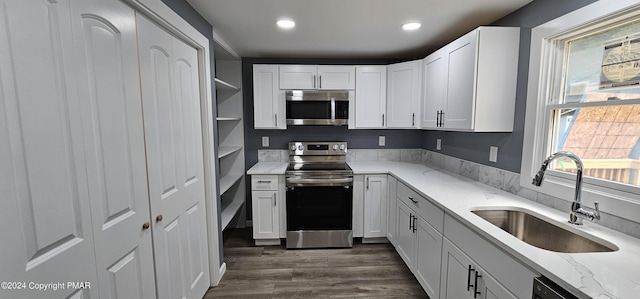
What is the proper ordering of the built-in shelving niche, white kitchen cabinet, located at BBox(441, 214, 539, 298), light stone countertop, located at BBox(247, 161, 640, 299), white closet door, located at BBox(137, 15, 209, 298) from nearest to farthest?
1. light stone countertop, located at BBox(247, 161, 640, 299)
2. white kitchen cabinet, located at BBox(441, 214, 539, 298)
3. white closet door, located at BBox(137, 15, 209, 298)
4. the built-in shelving niche

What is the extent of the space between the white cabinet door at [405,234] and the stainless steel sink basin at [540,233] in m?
0.69

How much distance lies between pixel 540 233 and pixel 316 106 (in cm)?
221

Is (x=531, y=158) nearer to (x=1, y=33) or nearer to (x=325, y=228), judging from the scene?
(x=325, y=228)

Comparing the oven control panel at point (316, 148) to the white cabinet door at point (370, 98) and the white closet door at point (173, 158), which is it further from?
the white closet door at point (173, 158)

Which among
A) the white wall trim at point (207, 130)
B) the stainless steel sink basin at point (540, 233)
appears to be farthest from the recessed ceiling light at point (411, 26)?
the white wall trim at point (207, 130)

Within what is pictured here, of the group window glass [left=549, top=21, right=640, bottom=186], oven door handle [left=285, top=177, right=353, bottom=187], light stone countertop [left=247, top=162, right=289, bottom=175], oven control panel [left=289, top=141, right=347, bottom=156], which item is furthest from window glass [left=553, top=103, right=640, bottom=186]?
light stone countertop [left=247, top=162, right=289, bottom=175]

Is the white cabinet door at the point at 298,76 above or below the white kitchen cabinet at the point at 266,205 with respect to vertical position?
above

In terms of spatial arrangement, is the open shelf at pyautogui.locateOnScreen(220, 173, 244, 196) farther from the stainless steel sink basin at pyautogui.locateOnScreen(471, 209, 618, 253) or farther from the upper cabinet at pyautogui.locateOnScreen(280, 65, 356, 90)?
the stainless steel sink basin at pyautogui.locateOnScreen(471, 209, 618, 253)

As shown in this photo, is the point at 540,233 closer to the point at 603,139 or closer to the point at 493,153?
the point at 603,139

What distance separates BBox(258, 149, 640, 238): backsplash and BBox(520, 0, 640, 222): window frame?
0.04 m

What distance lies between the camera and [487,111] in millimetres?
1860

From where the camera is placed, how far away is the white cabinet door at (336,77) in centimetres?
293

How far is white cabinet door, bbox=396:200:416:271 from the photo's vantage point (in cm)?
220

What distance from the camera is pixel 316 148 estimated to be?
324 centimetres
